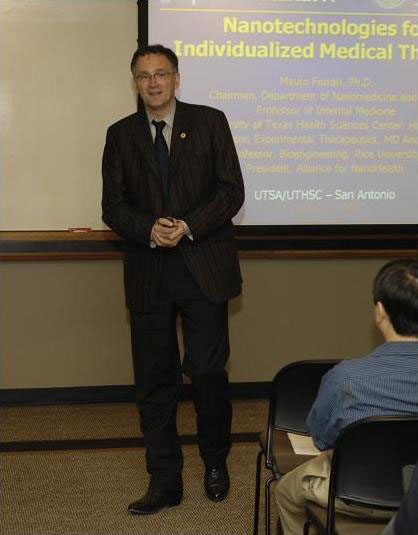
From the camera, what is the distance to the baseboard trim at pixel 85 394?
5059mm

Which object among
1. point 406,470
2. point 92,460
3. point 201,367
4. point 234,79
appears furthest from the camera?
point 234,79

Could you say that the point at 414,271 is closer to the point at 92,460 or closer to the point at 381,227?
the point at 92,460

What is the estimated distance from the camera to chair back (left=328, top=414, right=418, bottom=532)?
81.4 inches

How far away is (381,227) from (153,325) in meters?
1.97

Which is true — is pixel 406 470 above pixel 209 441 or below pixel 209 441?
above

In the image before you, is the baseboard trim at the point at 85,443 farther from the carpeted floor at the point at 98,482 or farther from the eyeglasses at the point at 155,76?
the eyeglasses at the point at 155,76

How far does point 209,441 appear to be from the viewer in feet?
11.7

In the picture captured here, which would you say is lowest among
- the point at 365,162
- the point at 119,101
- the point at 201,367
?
the point at 201,367

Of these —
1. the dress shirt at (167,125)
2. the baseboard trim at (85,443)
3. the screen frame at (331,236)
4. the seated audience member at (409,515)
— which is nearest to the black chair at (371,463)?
the seated audience member at (409,515)

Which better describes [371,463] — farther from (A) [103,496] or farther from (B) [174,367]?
(A) [103,496]

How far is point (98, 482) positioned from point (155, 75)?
1.80 metres

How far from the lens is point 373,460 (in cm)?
213

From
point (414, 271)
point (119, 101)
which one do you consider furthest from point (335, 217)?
point (414, 271)

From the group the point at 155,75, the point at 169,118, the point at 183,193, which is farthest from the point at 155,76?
the point at 183,193
